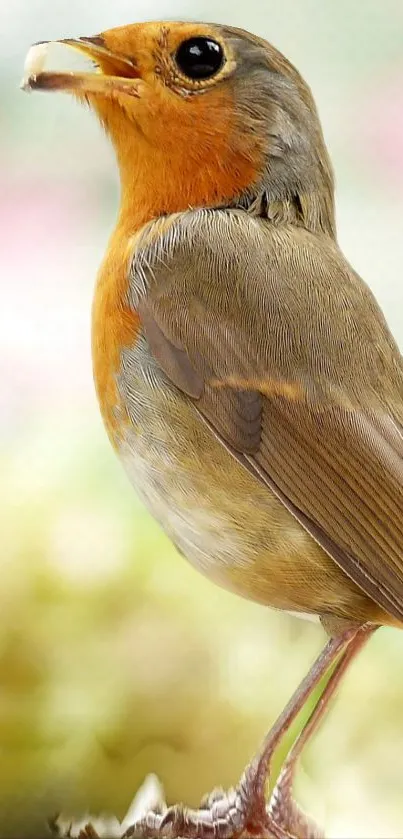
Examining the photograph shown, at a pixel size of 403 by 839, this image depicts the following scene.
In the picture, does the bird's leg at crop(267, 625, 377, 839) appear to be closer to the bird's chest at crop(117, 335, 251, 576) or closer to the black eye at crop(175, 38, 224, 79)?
the bird's chest at crop(117, 335, 251, 576)

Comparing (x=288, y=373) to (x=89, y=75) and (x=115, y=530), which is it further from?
(x=115, y=530)

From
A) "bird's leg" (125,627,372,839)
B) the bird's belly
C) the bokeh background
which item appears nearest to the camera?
the bird's belly

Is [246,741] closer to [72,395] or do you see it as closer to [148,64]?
[72,395]

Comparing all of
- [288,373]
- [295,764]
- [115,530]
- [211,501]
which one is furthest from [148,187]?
[295,764]

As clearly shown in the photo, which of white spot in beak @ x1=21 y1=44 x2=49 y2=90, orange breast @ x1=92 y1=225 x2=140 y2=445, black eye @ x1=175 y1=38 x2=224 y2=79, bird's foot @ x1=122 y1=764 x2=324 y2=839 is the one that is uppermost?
black eye @ x1=175 y1=38 x2=224 y2=79

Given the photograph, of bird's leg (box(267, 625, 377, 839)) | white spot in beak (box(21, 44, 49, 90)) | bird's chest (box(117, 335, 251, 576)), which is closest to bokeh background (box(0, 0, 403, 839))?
bird's leg (box(267, 625, 377, 839))

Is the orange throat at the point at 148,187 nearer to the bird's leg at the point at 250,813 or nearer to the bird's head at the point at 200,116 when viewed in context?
the bird's head at the point at 200,116

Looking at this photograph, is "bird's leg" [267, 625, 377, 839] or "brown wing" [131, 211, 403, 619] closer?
"brown wing" [131, 211, 403, 619]
